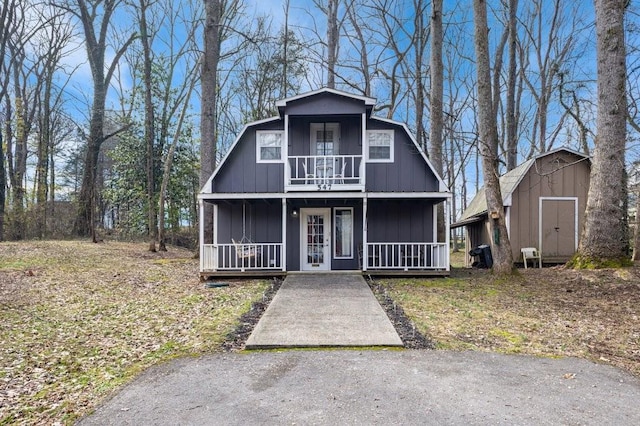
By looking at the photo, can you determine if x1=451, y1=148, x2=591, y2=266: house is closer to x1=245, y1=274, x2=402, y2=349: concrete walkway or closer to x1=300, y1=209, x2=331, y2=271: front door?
x1=300, y1=209, x2=331, y2=271: front door

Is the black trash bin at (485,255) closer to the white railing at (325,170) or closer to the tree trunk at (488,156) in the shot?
the tree trunk at (488,156)

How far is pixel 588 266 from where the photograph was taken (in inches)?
344

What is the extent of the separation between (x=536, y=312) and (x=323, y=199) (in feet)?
20.6

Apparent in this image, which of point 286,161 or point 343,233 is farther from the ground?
point 286,161

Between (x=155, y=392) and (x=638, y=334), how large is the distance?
6046mm

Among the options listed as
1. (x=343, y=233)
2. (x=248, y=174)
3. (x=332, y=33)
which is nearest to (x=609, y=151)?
(x=343, y=233)

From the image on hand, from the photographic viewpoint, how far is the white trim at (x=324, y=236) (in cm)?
1146

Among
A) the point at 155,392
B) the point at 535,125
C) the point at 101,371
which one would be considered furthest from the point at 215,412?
the point at 535,125

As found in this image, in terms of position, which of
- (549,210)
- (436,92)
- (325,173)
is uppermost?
(436,92)

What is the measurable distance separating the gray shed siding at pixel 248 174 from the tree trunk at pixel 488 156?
562 centimetres

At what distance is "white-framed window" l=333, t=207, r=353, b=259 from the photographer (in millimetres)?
11523

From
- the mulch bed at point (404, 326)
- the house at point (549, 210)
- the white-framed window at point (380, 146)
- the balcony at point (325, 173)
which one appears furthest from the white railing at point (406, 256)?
the house at point (549, 210)

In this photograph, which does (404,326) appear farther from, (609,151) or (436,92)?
(436,92)

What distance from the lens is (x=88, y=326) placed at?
5773 mm
